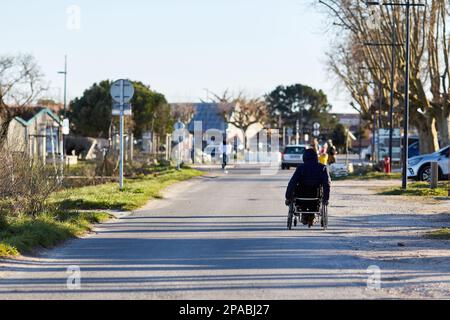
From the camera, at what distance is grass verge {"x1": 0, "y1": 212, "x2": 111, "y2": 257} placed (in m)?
12.8

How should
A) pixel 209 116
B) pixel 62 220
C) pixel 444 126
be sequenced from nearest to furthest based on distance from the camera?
pixel 62 220, pixel 444 126, pixel 209 116

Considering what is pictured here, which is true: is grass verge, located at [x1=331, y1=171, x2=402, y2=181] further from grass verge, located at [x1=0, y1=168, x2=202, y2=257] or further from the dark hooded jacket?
the dark hooded jacket

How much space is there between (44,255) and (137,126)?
6961cm

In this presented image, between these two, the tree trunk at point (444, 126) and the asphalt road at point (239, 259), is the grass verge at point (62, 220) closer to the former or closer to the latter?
the asphalt road at point (239, 259)

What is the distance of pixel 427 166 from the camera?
35156 mm

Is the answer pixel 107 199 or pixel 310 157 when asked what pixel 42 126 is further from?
pixel 310 157

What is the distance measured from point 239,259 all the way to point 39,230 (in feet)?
12.5

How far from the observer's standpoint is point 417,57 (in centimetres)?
4953

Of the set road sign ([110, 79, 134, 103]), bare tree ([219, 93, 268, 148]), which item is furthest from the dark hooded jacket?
bare tree ([219, 93, 268, 148])

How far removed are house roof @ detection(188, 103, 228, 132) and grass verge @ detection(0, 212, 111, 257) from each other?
79020 millimetres

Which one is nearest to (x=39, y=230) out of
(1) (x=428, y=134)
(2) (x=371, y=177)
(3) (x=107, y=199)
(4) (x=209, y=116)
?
(3) (x=107, y=199)
